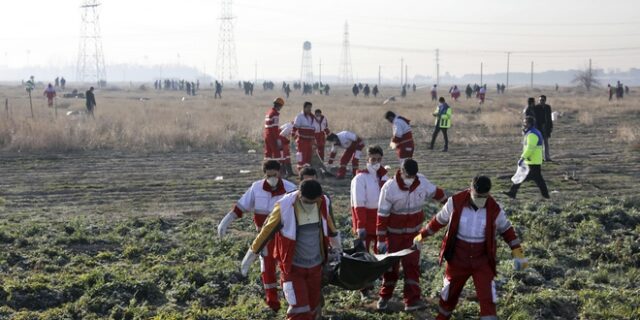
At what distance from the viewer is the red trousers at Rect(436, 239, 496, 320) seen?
658 centimetres

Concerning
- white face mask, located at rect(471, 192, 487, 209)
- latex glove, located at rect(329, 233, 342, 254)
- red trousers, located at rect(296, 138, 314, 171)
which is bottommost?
latex glove, located at rect(329, 233, 342, 254)

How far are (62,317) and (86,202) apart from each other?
22.5ft

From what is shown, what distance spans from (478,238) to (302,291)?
1.66 metres

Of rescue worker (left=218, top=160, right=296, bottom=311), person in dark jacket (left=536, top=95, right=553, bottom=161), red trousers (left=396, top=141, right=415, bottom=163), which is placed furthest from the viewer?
person in dark jacket (left=536, top=95, right=553, bottom=161)

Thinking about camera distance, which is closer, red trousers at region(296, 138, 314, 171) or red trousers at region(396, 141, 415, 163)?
red trousers at region(396, 141, 415, 163)

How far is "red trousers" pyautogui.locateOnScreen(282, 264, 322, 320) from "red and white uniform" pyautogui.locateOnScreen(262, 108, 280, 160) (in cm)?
868

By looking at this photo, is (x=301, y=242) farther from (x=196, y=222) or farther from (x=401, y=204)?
(x=196, y=222)

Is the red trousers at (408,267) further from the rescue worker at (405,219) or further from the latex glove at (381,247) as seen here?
the latex glove at (381,247)

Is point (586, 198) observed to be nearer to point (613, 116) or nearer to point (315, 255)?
point (315, 255)

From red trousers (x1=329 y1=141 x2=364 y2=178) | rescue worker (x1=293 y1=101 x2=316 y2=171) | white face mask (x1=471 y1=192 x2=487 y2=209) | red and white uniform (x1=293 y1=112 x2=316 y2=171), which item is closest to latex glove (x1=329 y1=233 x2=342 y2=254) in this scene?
white face mask (x1=471 y1=192 x2=487 y2=209)

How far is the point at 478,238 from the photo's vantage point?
662cm

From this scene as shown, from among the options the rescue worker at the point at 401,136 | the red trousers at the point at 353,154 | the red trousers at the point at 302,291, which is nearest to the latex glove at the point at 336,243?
the red trousers at the point at 302,291

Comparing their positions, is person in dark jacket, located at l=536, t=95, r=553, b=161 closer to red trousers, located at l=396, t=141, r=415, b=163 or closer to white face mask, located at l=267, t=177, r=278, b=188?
red trousers, located at l=396, t=141, r=415, b=163

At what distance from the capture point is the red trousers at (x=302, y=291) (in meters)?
6.45
